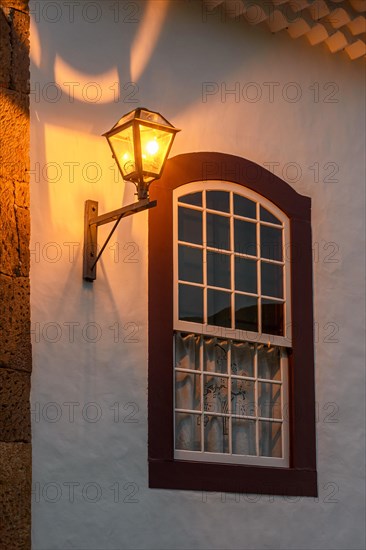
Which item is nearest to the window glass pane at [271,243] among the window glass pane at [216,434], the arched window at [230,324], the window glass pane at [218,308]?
the arched window at [230,324]

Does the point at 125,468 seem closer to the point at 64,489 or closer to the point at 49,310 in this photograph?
the point at 64,489

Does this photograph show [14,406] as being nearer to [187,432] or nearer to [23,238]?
[23,238]

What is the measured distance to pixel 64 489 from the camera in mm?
6441

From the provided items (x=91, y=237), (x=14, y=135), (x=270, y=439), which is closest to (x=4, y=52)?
(x=14, y=135)

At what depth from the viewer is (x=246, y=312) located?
25.1 feet

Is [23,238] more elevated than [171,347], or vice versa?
[23,238]

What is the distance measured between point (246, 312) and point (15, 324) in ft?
6.27

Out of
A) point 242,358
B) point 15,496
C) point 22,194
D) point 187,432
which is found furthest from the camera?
point 242,358

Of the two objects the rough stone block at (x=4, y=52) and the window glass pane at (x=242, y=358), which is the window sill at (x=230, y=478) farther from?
the rough stone block at (x=4, y=52)

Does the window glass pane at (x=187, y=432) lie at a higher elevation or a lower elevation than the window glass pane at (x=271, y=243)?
lower

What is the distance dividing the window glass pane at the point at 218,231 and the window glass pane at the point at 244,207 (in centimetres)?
13

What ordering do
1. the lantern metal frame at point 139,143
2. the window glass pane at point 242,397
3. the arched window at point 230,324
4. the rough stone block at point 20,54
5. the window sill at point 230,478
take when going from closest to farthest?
the lantern metal frame at point 139,143
the rough stone block at point 20,54
the window sill at point 230,478
the arched window at point 230,324
the window glass pane at point 242,397

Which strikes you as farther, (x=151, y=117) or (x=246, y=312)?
(x=246, y=312)

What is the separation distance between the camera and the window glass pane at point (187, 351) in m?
7.25
